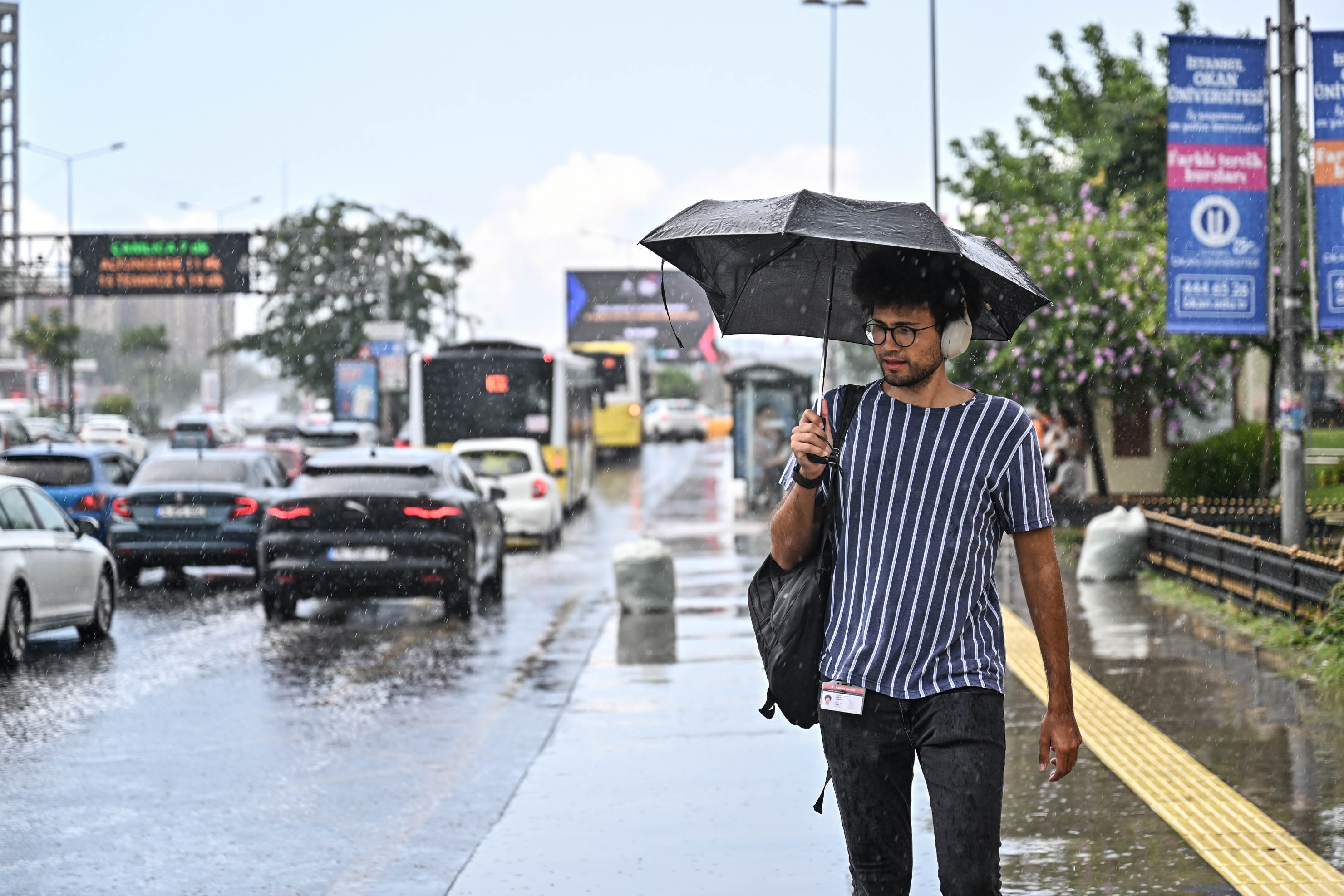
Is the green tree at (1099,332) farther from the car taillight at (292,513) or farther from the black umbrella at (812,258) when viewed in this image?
the black umbrella at (812,258)

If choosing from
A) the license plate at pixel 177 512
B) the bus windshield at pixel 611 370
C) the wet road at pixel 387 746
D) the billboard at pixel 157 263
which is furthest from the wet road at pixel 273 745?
the bus windshield at pixel 611 370

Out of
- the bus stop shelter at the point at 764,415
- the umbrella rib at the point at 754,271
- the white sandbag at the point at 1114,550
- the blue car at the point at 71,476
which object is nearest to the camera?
the umbrella rib at the point at 754,271

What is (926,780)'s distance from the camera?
370cm

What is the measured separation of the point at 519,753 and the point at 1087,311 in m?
15.7

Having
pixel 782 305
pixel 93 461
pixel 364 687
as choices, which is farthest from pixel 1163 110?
pixel 782 305

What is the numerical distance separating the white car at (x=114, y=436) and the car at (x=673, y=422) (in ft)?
58.7

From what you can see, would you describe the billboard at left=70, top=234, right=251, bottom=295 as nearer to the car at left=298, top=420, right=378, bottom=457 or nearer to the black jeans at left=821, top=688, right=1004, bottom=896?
the car at left=298, top=420, right=378, bottom=457

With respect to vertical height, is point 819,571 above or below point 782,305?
below

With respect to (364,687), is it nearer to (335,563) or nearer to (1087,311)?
(335,563)

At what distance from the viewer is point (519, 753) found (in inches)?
329

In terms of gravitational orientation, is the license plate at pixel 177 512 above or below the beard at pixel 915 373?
below

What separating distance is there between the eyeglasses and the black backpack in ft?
0.39

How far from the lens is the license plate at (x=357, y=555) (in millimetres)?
13961

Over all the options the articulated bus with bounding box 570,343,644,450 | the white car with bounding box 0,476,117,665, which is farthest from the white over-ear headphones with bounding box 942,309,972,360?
the articulated bus with bounding box 570,343,644,450
